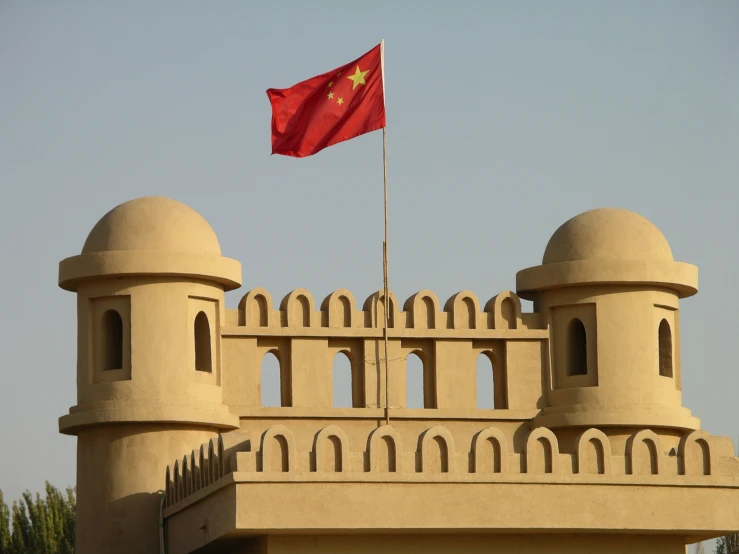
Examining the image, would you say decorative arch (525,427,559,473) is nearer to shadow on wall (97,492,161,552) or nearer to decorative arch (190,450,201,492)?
decorative arch (190,450,201,492)

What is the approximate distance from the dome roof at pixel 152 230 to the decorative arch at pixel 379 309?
10.3 ft

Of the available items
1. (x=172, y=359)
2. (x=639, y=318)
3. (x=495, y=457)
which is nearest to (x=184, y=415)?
(x=172, y=359)

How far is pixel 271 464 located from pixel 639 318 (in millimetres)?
9931

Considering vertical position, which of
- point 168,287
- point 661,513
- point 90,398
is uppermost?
point 168,287

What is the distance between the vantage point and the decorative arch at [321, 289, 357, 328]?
3462 cm

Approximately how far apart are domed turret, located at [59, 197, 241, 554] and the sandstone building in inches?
1.5

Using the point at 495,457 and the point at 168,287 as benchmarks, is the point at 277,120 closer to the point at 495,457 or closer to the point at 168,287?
the point at 168,287

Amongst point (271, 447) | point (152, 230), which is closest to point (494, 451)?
point (271, 447)

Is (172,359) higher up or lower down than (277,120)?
lower down

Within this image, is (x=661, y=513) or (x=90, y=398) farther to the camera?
(x=90, y=398)

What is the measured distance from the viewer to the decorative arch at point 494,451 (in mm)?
29109

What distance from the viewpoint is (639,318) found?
35.2 metres

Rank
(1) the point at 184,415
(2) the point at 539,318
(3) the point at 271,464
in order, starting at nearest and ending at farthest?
1. (3) the point at 271,464
2. (1) the point at 184,415
3. (2) the point at 539,318

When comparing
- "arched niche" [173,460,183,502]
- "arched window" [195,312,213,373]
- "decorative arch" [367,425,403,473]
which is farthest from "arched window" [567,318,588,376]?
"arched niche" [173,460,183,502]
